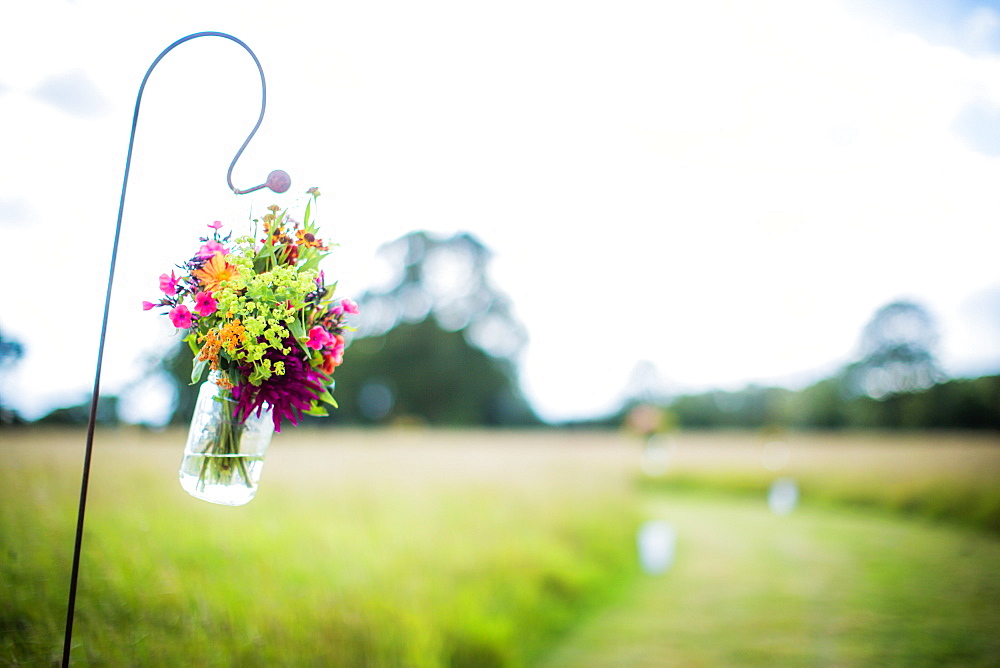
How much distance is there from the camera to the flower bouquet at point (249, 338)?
162 cm

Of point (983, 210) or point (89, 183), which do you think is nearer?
point (89, 183)

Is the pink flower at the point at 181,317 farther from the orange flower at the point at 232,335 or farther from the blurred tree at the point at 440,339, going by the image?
the blurred tree at the point at 440,339

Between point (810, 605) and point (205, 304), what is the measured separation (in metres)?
5.79

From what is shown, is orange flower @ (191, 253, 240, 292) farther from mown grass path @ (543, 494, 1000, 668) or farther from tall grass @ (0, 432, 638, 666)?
mown grass path @ (543, 494, 1000, 668)

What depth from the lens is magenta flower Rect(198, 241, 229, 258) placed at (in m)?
1.67

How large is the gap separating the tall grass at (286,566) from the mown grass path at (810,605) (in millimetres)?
636

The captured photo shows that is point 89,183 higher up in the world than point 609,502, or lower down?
Result: higher up

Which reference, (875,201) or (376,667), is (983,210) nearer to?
(875,201)

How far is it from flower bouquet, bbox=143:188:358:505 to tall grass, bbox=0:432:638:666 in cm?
118

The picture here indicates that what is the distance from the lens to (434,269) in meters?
21.7

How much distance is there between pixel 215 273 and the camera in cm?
163

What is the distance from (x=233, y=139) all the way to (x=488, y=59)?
7.85 ft

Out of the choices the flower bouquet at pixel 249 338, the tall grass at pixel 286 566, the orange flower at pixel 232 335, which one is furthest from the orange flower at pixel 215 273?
the tall grass at pixel 286 566

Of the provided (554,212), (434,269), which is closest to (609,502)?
(554,212)
